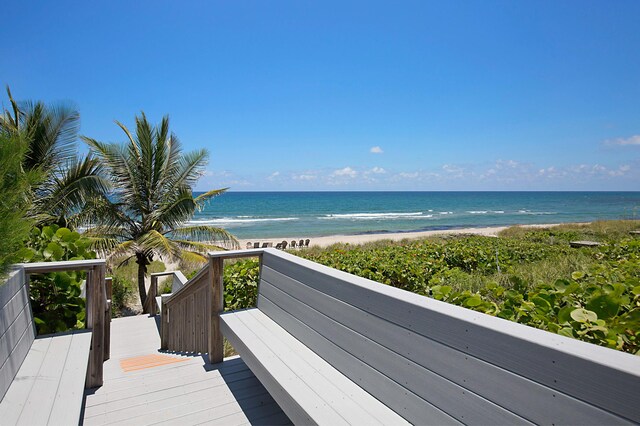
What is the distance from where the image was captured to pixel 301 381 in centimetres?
234

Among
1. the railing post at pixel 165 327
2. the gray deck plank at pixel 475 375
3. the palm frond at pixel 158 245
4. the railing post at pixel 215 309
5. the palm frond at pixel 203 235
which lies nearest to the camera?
the gray deck plank at pixel 475 375

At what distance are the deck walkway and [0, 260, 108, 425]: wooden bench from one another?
36 cm

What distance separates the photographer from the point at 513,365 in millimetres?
1367

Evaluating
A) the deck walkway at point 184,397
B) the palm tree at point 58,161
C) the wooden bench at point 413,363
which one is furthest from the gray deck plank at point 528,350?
the palm tree at point 58,161

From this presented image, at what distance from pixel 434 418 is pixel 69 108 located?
977cm

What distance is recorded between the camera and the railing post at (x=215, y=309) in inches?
144

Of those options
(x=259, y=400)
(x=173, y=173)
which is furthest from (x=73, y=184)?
(x=259, y=400)

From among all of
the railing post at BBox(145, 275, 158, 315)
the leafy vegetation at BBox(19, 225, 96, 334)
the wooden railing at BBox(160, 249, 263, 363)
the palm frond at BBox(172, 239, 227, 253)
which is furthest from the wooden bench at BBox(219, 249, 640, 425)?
the palm frond at BBox(172, 239, 227, 253)

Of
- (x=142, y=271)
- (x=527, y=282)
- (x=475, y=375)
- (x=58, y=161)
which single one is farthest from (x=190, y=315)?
(x=142, y=271)

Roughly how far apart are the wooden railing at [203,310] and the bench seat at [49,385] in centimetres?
109

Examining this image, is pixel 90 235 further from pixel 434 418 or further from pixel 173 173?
pixel 434 418

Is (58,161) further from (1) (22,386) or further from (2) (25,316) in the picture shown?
(1) (22,386)

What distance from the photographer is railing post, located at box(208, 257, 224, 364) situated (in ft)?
12.0

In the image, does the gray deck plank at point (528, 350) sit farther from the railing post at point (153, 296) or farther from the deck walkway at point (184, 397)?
the railing post at point (153, 296)
